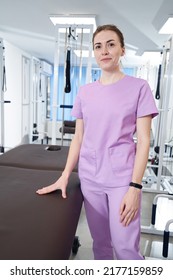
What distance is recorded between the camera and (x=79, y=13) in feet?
9.47

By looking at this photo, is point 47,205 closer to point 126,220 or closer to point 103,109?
point 126,220

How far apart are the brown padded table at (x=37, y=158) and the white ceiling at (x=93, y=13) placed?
171 cm

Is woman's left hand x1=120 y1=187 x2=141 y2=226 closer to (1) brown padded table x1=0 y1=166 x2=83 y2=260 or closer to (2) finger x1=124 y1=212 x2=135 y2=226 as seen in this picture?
(2) finger x1=124 y1=212 x2=135 y2=226

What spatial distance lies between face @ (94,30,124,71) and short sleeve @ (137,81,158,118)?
0.16 m

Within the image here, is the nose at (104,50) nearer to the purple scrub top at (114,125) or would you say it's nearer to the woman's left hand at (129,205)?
the purple scrub top at (114,125)

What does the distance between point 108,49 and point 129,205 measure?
0.63 meters

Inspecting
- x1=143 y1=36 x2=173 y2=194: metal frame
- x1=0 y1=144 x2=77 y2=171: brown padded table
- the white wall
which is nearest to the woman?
x1=0 y1=144 x2=77 y2=171: brown padded table

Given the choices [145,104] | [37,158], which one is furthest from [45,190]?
[37,158]

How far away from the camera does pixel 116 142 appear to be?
0.94 metres

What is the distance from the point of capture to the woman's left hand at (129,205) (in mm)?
874

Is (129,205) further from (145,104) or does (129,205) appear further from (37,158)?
(37,158)

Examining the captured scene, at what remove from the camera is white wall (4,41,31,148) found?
15.9 ft

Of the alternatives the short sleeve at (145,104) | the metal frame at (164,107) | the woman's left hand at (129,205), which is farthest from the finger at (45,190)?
the metal frame at (164,107)
